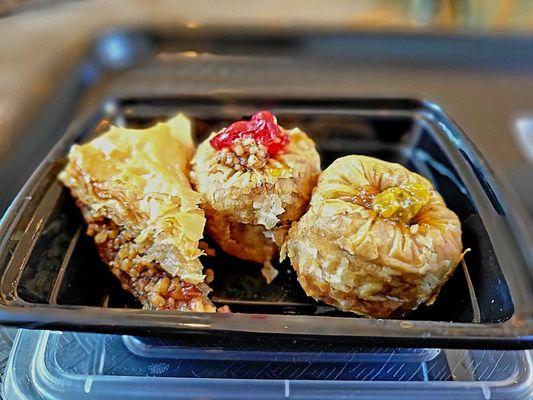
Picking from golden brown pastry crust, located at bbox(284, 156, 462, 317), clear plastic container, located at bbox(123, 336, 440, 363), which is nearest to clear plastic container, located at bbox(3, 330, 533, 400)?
clear plastic container, located at bbox(123, 336, 440, 363)

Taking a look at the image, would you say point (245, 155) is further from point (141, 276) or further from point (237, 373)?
point (237, 373)

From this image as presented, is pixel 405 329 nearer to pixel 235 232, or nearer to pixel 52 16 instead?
pixel 235 232

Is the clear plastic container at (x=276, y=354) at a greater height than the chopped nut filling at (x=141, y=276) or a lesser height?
lesser

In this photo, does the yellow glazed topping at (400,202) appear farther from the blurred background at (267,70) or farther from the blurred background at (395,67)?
the blurred background at (395,67)

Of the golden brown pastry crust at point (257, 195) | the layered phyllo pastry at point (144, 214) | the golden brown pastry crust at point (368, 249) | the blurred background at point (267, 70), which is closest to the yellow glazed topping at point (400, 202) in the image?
the golden brown pastry crust at point (368, 249)

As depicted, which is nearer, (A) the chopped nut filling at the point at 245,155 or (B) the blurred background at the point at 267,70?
(A) the chopped nut filling at the point at 245,155

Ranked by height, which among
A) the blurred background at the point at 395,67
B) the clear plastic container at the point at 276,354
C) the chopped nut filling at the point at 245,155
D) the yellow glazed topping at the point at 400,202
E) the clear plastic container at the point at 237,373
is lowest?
the clear plastic container at the point at 237,373
